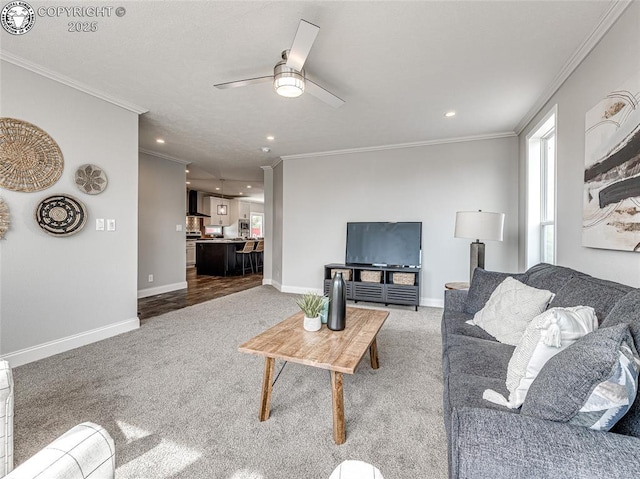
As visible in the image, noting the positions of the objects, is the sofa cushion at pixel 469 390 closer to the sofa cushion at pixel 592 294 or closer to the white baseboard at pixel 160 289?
the sofa cushion at pixel 592 294

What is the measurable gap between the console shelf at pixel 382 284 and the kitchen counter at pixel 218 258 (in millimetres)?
3823

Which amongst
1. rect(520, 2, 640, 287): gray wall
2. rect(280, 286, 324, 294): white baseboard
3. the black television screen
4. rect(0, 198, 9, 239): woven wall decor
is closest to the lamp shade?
rect(520, 2, 640, 287): gray wall

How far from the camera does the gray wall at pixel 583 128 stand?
1.70 m

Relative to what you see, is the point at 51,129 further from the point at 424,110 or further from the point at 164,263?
the point at 424,110

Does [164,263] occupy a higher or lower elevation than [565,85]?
lower

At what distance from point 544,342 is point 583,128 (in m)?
1.96

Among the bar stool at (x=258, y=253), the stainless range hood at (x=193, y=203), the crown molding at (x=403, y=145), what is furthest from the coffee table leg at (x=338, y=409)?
the stainless range hood at (x=193, y=203)

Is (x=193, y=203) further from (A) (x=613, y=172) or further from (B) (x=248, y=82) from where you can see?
(A) (x=613, y=172)

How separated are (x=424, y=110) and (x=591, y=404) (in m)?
3.20

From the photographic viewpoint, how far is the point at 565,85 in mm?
2488

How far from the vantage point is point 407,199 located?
4555 millimetres

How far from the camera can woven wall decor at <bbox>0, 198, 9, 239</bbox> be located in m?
2.30

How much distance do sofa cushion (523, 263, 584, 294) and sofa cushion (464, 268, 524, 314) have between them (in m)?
0.12

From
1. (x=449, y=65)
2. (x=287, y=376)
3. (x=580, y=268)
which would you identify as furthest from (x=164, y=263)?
(x=580, y=268)
